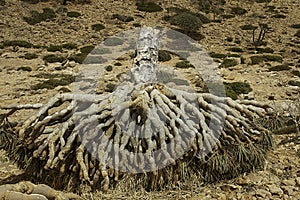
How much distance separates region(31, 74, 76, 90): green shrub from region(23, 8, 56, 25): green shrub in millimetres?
11805

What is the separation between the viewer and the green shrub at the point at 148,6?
3266 centimetres

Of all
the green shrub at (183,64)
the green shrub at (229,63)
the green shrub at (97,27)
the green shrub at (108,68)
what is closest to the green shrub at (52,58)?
the green shrub at (108,68)

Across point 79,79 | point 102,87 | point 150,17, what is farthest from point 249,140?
point 150,17

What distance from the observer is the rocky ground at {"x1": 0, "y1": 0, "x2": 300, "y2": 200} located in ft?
22.2

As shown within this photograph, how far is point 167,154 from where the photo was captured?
21.6ft

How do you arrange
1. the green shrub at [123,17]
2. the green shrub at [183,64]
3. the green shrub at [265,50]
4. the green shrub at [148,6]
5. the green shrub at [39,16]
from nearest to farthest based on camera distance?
the green shrub at [183,64] < the green shrub at [265,50] < the green shrub at [39,16] < the green shrub at [123,17] < the green shrub at [148,6]

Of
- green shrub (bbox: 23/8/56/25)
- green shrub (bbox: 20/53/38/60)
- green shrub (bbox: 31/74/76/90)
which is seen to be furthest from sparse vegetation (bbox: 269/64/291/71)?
green shrub (bbox: 23/8/56/25)

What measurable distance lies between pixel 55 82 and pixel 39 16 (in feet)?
47.0

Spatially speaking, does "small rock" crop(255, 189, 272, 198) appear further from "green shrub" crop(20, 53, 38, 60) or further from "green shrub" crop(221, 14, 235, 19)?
"green shrub" crop(221, 14, 235, 19)

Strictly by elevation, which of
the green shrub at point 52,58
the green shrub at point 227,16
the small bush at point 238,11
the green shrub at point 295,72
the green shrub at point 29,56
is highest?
the green shrub at point 295,72

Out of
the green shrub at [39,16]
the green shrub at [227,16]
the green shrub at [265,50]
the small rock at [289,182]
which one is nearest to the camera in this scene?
the small rock at [289,182]

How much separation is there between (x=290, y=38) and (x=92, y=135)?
24185 mm

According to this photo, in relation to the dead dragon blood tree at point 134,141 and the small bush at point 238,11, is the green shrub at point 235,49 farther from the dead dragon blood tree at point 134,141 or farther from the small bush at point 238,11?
the dead dragon blood tree at point 134,141

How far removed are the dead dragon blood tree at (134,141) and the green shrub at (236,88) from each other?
866 centimetres
